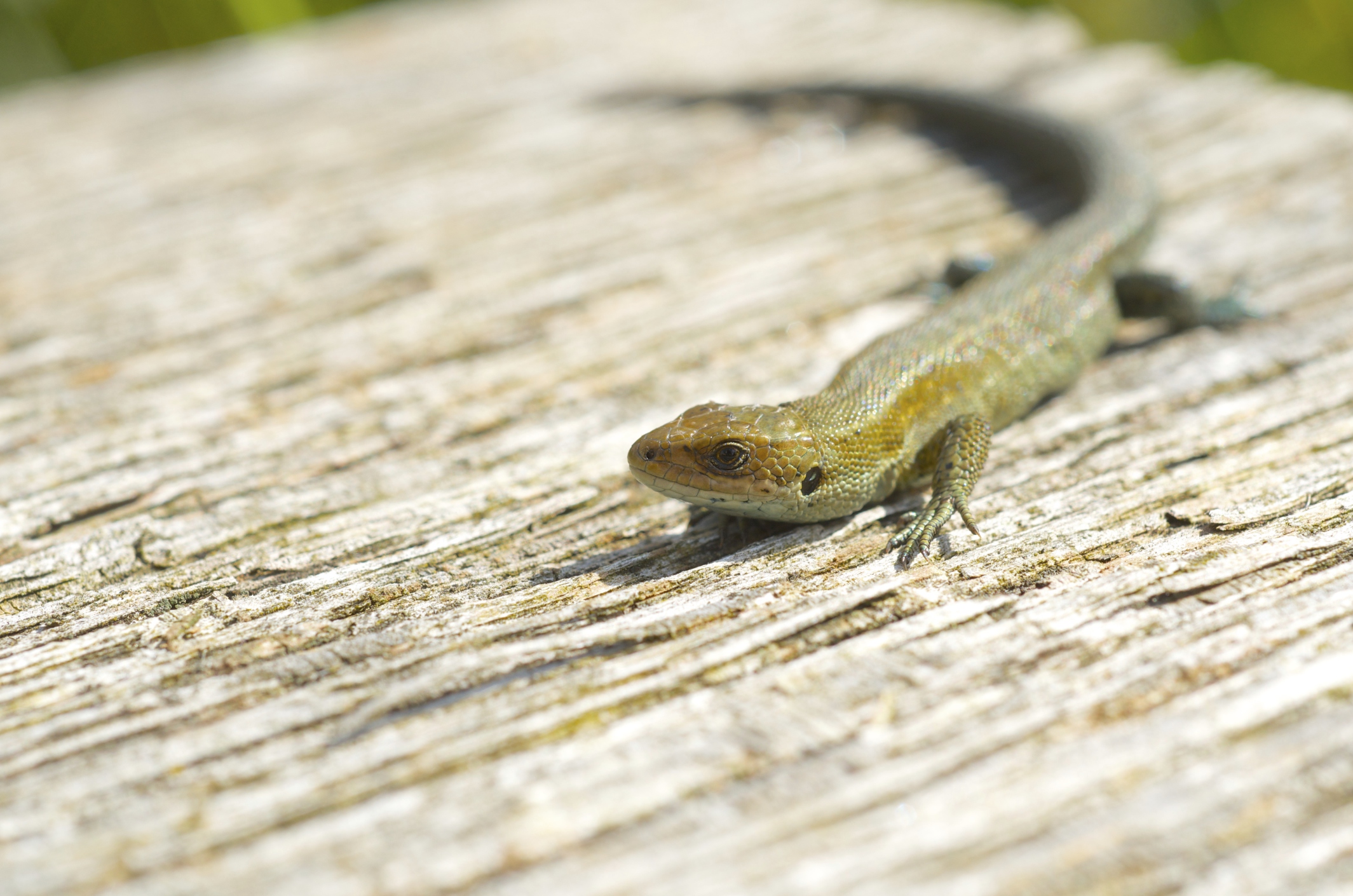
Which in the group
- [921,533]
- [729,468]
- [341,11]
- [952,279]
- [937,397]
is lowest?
[921,533]

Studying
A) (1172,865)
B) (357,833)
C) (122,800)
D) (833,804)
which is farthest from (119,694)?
(1172,865)

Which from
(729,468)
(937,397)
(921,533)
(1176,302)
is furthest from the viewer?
(1176,302)

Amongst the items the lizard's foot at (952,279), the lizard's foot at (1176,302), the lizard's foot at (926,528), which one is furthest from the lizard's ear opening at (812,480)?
the lizard's foot at (1176,302)

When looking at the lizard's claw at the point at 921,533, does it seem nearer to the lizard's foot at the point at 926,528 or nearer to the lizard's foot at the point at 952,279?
the lizard's foot at the point at 926,528

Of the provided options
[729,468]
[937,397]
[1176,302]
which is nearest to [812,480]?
[729,468]

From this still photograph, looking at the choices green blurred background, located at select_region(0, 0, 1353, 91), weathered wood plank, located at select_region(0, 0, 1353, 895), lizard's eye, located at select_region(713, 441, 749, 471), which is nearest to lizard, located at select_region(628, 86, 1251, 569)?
lizard's eye, located at select_region(713, 441, 749, 471)

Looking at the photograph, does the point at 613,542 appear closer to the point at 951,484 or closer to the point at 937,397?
the point at 951,484

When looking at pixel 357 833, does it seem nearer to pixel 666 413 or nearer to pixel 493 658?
pixel 493 658
